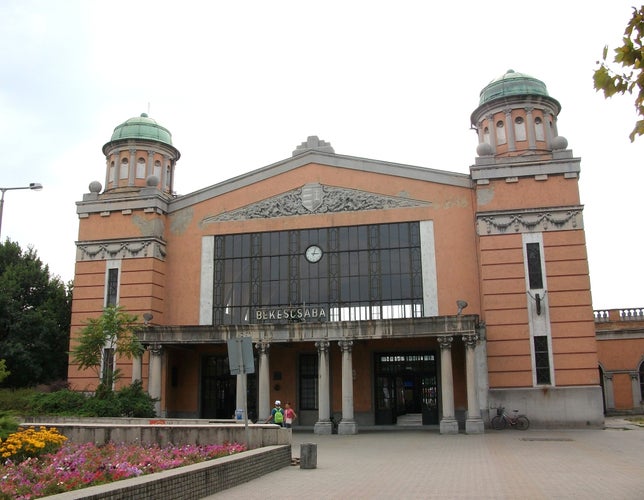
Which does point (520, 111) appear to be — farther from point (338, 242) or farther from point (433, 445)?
point (433, 445)

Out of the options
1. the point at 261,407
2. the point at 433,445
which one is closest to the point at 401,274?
the point at 261,407

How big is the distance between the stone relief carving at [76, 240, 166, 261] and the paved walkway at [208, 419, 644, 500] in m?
16.2

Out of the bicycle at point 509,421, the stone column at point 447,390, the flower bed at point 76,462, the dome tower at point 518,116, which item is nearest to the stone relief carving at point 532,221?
the dome tower at point 518,116

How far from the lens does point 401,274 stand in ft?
109

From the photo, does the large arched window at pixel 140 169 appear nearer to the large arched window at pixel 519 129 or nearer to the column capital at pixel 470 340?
the large arched window at pixel 519 129

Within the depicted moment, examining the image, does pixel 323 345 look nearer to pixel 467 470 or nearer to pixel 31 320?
pixel 467 470

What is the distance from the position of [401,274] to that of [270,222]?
25.1 ft

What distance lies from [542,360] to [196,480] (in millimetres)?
22196

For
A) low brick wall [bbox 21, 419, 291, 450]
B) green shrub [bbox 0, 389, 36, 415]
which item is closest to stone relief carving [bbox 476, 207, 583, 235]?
low brick wall [bbox 21, 419, 291, 450]

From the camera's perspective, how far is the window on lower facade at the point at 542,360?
29953 mm

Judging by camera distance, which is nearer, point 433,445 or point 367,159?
point 433,445

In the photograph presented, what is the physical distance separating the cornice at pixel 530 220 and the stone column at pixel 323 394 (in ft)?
30.6

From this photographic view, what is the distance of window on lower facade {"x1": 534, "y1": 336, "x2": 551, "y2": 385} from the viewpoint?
30.0 m

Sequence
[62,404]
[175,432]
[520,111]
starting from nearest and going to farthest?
1. [175,432]
2. [62,404]
3. [520,111]
